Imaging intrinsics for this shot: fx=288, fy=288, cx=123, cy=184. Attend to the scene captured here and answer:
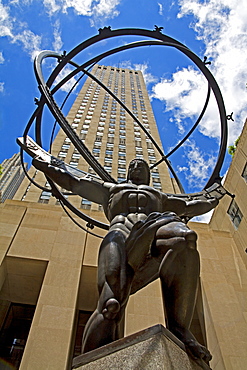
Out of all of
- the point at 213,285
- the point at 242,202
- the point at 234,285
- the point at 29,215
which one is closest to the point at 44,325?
the point at 29,215

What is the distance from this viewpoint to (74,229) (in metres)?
13.8

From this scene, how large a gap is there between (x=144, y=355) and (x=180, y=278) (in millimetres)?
961

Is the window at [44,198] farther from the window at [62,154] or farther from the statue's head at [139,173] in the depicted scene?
the statue's head at [139,173]

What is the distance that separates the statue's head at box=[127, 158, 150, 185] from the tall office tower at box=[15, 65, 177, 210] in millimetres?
17904

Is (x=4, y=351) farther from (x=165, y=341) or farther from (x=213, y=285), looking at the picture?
(x=165, y=341)

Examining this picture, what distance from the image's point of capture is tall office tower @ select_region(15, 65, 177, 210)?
2858 cm

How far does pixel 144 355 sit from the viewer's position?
254 cm

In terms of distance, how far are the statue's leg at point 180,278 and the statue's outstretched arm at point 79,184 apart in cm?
184

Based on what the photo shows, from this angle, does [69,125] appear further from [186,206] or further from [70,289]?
[70,289]

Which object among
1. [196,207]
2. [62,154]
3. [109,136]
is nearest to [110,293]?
[196,207]

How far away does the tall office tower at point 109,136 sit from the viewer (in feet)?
93.8

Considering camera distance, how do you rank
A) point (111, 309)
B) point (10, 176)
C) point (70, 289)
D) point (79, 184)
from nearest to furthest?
point (111, 309) → point (79, 184) → point (70, 289) → point (10, 176)

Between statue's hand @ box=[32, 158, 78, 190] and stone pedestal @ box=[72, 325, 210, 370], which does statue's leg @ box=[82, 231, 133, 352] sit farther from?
statue's hand @ box=[32, 158, 78, 190]

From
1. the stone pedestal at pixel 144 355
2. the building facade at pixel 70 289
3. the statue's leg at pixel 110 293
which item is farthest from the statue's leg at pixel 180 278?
the building facade at pixel 70 289
